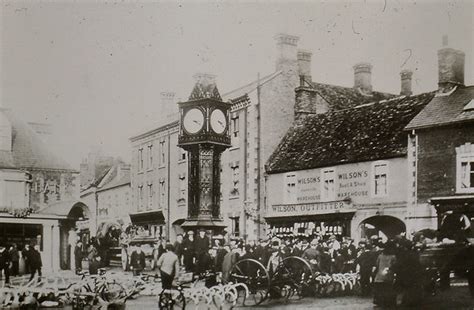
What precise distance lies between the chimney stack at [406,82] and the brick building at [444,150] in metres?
3.24

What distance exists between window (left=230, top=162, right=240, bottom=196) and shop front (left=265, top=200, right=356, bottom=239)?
82 centimetres

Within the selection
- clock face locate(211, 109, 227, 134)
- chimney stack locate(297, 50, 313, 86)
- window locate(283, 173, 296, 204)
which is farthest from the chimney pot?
chimney stack locate(297, 50, 313, 86)

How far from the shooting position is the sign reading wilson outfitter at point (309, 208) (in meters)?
11.2

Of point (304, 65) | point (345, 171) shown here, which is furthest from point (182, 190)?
point (304, 65)

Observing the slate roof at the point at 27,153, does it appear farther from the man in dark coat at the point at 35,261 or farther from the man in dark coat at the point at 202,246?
the man in dark coat at the point at 202,246

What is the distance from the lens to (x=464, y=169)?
894 centimetres

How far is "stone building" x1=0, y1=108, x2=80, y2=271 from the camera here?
26.8 feet

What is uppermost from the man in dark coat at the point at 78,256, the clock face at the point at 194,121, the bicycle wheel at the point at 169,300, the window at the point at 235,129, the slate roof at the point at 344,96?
the slate roof at the point at 344,96

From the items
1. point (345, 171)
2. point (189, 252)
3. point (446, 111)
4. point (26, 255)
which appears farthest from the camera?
point (345, 171)

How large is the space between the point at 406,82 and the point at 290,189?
3.86 m

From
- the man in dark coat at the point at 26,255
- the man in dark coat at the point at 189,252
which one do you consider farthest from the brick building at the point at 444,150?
the man in dark coat at the point at 26,255

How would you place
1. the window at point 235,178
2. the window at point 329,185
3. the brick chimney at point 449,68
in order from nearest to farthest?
the brick chimney at point 449,68
the window at point 329,185
the window at point 235,178

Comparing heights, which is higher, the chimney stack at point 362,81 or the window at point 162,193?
the chimney stack at point 362,81

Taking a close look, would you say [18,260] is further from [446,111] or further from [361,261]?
[446,111]
